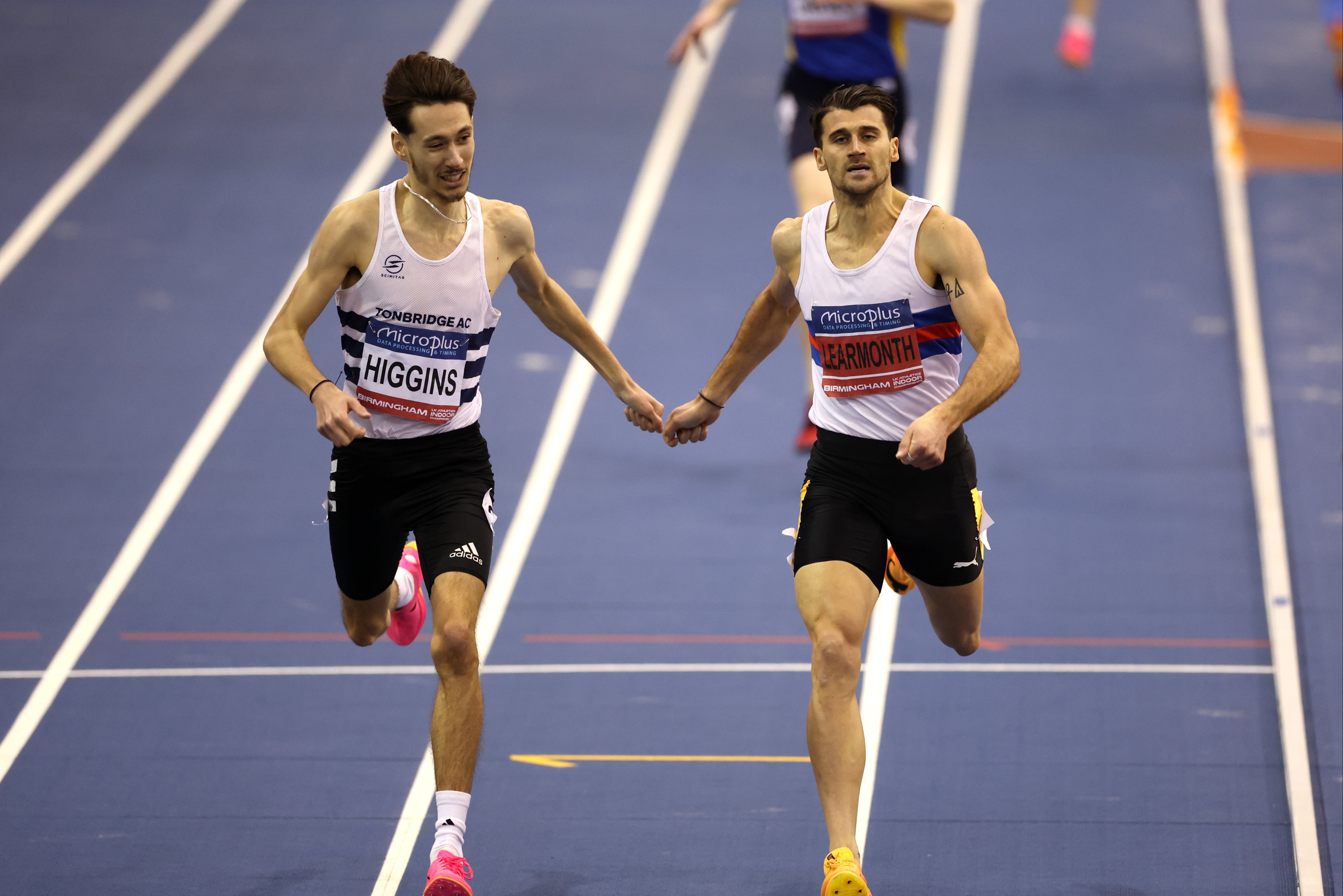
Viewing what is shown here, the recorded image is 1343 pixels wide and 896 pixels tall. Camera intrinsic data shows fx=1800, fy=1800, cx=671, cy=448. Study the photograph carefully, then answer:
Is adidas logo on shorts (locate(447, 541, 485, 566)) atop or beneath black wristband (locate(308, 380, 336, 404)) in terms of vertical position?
beneath

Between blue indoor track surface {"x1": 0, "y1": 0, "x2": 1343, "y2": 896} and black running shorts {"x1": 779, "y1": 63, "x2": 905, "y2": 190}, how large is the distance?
137cm

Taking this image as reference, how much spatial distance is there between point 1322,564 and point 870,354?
3118mm

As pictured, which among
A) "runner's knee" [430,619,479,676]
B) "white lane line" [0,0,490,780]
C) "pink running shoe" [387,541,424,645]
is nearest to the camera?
"runner's knee" [430,619,479,676]

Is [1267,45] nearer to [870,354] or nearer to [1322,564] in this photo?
[1322,564]

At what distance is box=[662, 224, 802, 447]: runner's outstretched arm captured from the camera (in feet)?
16.6

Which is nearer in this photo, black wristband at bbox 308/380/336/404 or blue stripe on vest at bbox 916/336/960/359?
black wristband at bbox 308/380/336/404

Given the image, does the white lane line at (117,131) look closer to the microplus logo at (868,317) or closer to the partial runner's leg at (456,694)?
the partial runner's leg at (456,694)

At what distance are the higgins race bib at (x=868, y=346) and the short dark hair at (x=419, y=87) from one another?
1.14 meters

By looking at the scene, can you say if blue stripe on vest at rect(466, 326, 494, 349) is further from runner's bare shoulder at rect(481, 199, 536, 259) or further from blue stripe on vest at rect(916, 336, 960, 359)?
blue stripe on vest at rect(916, 336, 960, 359)

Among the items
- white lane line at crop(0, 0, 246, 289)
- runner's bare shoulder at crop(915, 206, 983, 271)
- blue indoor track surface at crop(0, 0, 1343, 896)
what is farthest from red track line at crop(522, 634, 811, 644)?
white lane line at crop(0, 0, 246, 289)

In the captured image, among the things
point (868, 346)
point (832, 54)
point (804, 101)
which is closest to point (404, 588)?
point (868, 346)

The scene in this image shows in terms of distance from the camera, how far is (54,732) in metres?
6.16

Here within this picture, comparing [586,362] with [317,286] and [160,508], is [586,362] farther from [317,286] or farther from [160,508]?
[317,286]

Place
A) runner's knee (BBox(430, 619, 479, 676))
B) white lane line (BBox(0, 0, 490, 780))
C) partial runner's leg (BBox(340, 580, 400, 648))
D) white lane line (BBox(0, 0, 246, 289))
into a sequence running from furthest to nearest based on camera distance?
1. white lane line (BBox(0, 0, 246, 289))
2. white lane line (BBox(0, 0, 490, 780))
3. partial runner's leg (BBox(340, 580, 400, 648))
4. runner's knee (BBox(430, 619, 479, 676))
